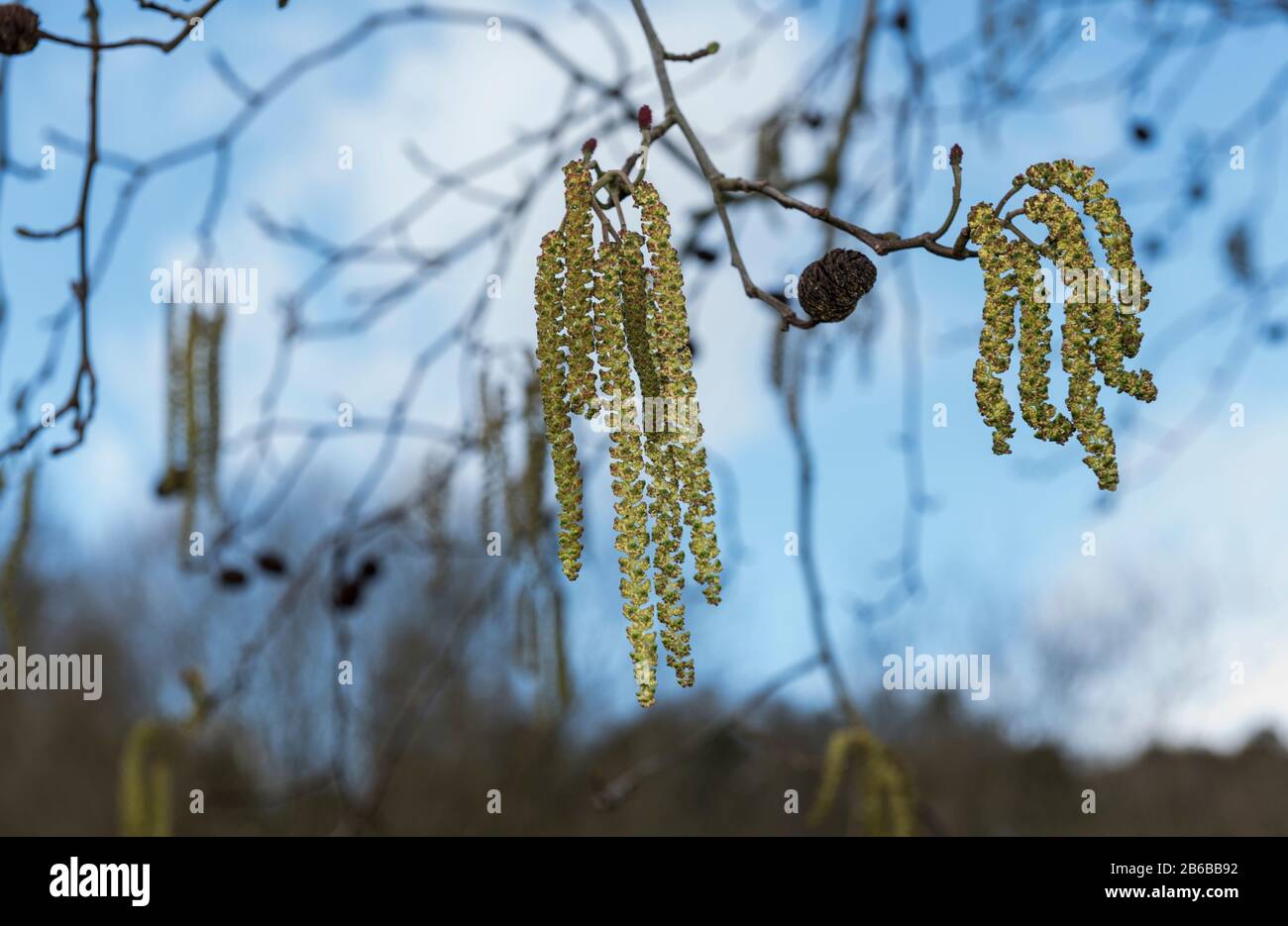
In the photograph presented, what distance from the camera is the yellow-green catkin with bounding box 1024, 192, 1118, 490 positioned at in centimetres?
129

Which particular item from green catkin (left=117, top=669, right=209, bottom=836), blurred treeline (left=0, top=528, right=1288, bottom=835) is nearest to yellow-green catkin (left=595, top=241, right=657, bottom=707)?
green catkin (left=117, top=669, right=209, bottom=836)

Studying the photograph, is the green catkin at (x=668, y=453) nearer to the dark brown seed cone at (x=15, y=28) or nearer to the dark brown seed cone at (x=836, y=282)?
the dark brown seed cone at (x=836, y=282)

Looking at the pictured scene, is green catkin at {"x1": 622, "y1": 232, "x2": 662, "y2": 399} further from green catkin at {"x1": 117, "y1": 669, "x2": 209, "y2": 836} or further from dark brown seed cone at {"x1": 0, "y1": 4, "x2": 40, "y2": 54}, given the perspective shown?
green catkin at {"x1": 117, "y1": 669, "x2": 209, "y2": 836}

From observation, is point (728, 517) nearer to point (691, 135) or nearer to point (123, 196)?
point (123, 196)

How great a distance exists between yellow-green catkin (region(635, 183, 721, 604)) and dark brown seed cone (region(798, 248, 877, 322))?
0.26 m

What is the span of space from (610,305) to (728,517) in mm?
2403

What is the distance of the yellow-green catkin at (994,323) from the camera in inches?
51.4

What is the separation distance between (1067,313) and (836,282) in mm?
306

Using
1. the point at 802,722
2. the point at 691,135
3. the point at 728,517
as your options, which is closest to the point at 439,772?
the point at 802,722

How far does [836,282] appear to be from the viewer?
1.52 m

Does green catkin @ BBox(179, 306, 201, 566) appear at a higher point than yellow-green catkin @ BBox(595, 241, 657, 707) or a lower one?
higher

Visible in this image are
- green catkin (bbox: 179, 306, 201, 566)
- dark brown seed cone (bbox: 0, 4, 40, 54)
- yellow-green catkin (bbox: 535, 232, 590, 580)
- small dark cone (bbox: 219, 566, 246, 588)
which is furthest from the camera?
small dark cone (bbox: 219, 566, 246, 588)

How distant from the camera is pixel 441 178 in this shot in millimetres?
3338

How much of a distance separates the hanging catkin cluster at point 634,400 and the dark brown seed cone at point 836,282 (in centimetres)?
24
